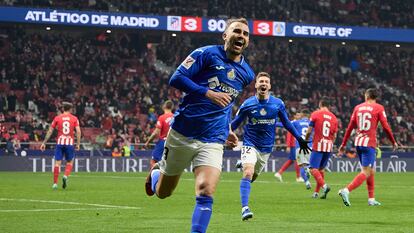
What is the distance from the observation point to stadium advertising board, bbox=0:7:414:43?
47.4 meters

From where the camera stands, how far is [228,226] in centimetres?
1338

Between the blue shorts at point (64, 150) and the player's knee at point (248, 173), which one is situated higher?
the blue shorts at point (64, 150)

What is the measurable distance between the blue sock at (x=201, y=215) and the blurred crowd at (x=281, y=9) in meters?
40.7

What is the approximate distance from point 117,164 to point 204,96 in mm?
31421

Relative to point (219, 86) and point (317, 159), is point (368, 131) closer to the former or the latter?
point (317, 159)

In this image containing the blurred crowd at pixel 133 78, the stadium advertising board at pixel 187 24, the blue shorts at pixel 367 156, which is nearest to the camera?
the blue shorts at pixel 367 156

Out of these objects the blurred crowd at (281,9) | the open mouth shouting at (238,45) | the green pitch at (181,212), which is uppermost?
the blurred crowd at (281,9)

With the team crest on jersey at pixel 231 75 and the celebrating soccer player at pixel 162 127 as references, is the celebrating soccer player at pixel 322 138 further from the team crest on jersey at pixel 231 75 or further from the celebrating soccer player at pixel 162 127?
the team crest on jersey at pixel 231 75

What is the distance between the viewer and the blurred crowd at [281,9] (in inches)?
2022

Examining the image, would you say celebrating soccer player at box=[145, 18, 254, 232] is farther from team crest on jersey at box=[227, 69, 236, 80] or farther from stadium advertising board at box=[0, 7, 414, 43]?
stadium advertising board at box=[0, 7, 414, 43]

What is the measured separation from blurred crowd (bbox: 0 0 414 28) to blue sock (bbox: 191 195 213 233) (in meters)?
40.7

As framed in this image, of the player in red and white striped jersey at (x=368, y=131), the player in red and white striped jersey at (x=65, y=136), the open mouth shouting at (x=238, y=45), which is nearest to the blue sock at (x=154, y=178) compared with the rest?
the open mouth shouting at (x=238, y=45)

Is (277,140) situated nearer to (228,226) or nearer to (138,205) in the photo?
(138,205)

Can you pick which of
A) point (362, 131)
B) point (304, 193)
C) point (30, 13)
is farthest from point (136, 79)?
point (362, 131)
